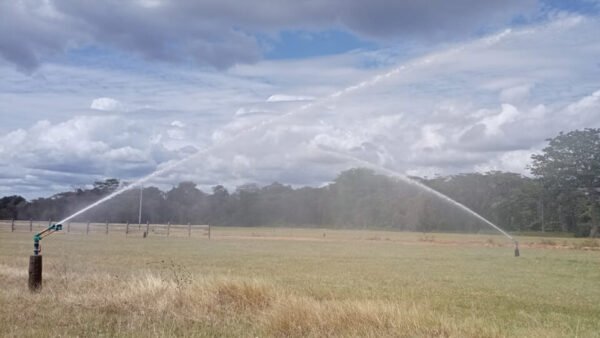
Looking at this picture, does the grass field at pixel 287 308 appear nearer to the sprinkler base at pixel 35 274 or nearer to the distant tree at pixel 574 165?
the sprinkler base at pixel 35 274

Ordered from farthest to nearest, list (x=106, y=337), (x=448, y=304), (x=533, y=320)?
(x=448, y=304) → (x=533, y=320) → (x=106, y=337)

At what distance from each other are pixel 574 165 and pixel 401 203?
2933cm

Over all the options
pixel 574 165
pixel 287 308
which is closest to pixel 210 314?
pixel 287 308

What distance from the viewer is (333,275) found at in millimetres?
21203

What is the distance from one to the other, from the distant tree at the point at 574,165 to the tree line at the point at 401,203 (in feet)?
0.40

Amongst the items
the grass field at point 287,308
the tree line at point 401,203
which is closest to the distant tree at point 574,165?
the tree line at point 401,203

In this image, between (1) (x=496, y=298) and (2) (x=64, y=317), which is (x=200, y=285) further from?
(1) (x=496, y=298)

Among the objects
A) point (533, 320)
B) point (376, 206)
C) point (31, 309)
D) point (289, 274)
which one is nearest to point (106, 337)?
point (31, 309)

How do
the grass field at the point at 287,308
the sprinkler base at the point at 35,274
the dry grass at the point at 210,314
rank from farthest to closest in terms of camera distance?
1. the sprinkler base at the point at 35,274
2. the grass field at the point at 287,308
3. the dry grass at the point at 210,314

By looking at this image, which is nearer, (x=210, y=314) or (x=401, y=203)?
(x=210, y=314)

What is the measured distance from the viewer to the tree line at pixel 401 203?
3211 inches

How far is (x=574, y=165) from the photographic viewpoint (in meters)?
82.2

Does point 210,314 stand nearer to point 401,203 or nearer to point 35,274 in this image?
point 35,274

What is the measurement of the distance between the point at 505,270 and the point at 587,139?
63752 mm
